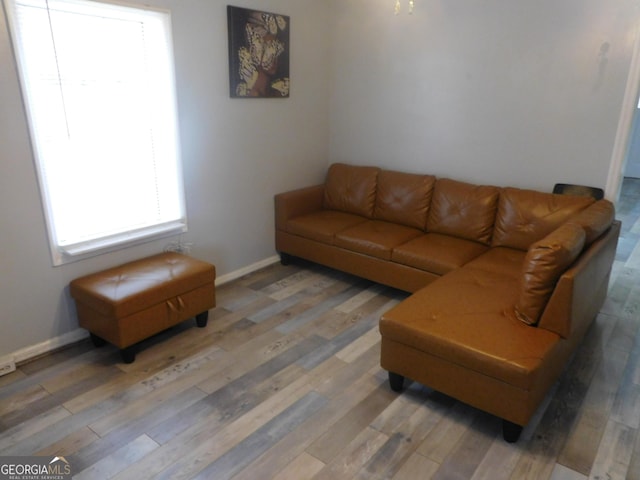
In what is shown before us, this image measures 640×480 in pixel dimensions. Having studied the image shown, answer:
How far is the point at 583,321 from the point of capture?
8.10 ft

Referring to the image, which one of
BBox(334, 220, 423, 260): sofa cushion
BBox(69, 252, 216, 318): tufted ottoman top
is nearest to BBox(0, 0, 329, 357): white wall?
BBox(69, 252, 216, 318): tufted ottoman top

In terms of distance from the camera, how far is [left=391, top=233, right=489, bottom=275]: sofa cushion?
3100 millimetres

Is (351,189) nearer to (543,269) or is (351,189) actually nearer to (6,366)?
(543,269)

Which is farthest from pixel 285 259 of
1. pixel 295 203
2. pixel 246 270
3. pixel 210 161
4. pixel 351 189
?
pixel 210 161

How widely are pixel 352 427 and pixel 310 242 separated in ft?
6.17

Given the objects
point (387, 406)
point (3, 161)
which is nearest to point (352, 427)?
point (387, 406)

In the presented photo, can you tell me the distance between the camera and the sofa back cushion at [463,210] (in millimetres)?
3365

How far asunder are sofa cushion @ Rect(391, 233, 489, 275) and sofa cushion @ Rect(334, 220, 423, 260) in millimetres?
76

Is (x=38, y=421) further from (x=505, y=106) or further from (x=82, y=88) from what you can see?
(x=505, y=106)

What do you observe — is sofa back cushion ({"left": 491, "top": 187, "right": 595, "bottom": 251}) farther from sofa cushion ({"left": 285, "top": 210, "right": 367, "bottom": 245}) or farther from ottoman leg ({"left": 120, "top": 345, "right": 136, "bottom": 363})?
ottoman leg ({"left": 120, "top": 345, "right": 136, "bottom": 363})

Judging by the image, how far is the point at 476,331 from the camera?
214 cm

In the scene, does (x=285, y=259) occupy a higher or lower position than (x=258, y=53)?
lower

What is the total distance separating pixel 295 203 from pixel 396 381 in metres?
2.01

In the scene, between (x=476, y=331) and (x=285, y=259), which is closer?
(x=476, y=331)
